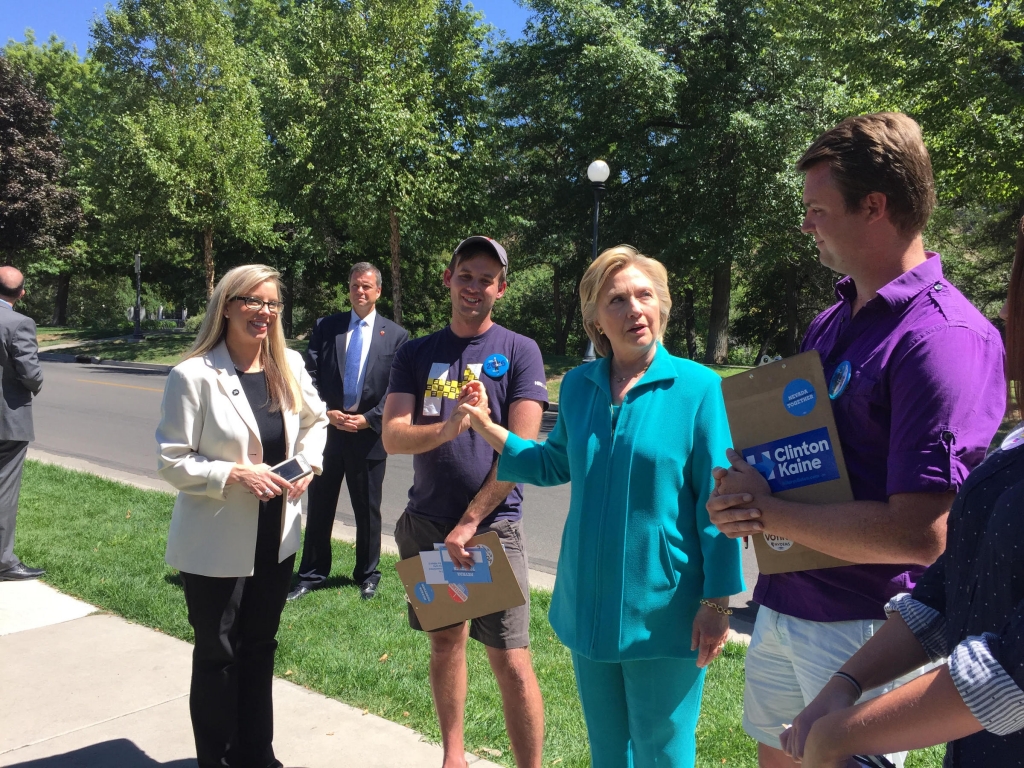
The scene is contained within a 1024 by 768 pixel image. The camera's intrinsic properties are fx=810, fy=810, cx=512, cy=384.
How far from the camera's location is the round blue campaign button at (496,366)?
11.0 feet

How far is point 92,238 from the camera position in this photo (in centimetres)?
3984

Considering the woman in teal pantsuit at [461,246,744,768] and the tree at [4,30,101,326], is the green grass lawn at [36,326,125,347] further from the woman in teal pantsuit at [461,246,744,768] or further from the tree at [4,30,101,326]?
the woman in teal pantsuit at [461,246,744,768]

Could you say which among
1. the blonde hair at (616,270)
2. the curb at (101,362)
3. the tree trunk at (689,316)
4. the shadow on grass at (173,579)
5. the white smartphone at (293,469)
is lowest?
the curb at (101,362)

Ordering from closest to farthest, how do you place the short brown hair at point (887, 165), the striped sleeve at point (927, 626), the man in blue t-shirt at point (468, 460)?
the striped sleeve at point (927, 626)
the short brown hair at point (887, 165)
the man in blue t-shirt at point (468, 460)

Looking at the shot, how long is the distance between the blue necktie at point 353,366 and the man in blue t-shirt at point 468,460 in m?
2.35

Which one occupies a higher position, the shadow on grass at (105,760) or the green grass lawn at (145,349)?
the green grass lawn at (145,349)

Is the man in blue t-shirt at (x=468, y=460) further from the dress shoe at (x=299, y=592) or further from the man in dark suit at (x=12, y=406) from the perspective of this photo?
the man in dark suit at (x=12, y=406)

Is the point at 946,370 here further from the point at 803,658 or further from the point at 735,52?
the point at 735,52

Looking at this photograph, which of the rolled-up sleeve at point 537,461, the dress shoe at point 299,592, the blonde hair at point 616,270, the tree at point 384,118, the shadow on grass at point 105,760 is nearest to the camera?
the blonde hair at point 616,270

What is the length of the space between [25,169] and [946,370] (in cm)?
4145

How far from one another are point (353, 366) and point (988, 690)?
507 centimetres

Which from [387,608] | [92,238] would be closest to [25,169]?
[92,238]

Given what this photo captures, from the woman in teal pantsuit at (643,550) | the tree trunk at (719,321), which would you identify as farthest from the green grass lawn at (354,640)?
the tree trunk at (719,321)

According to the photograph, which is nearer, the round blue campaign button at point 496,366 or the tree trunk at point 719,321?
the round blue campaign button at point 496,366
